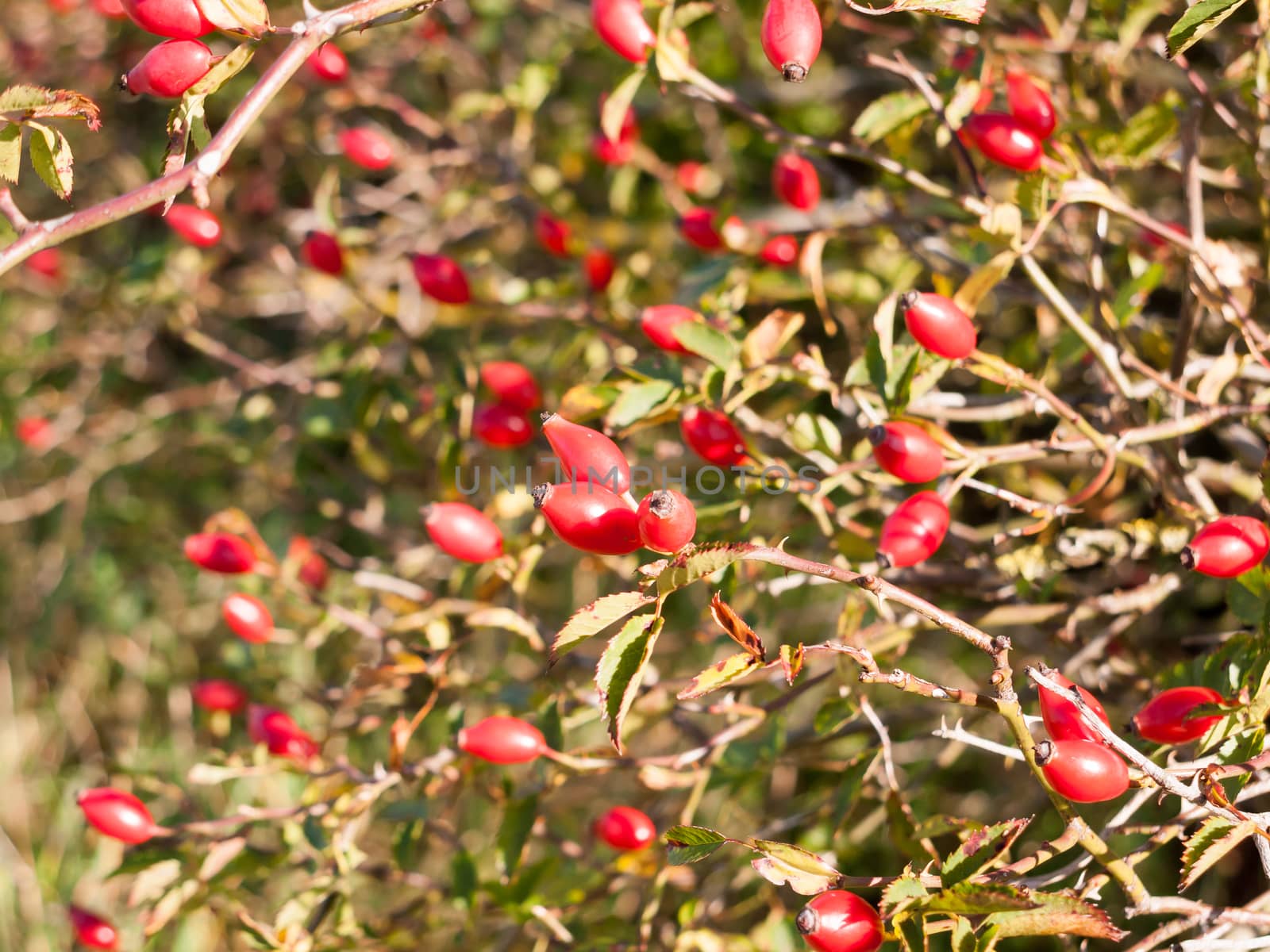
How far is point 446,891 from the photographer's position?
1.59m

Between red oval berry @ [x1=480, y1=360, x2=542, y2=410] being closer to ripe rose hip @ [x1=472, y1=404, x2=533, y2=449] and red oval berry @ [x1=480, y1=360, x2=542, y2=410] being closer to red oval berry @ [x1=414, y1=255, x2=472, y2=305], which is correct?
ripe rose hip @ [x1=472, y1=404, x2=533, y2=449]

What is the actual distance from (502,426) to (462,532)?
0.39 m

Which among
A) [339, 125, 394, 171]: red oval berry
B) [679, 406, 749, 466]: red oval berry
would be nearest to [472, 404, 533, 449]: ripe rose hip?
[679, 406, 749, 466]: red oval berry

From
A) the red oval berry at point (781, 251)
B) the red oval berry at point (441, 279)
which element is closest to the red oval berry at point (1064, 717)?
the red oval berry at point (781, 251)

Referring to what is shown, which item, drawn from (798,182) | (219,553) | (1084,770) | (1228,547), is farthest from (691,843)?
(798,182)

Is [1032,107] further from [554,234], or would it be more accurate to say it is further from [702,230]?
[554,234]

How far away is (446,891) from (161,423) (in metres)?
1.57

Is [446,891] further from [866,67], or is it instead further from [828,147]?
[866,67]

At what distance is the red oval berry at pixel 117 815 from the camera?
57.6 inches

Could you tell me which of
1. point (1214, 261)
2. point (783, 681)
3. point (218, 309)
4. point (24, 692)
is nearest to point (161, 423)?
point (218, 309)

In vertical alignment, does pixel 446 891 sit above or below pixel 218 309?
below

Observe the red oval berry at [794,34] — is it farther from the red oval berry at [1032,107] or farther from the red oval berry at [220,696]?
the red oval berry at [220,696]

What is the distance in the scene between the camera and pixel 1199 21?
105cm

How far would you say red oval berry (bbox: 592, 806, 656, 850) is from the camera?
4.63 ft
